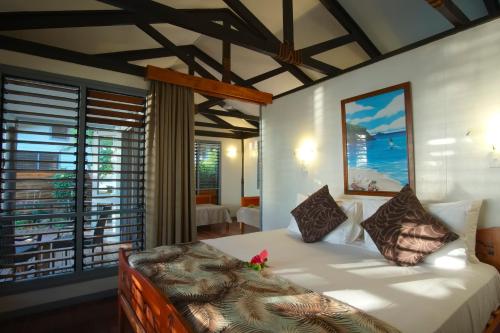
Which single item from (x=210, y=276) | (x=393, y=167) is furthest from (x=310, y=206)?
(x=210, y=276)

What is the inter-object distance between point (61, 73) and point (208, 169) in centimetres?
525

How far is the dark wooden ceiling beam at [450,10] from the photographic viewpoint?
6.26 ft

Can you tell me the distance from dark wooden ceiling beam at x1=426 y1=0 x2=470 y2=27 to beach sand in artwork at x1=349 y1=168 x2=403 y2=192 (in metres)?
1.45

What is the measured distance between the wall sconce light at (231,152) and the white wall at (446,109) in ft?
16.6

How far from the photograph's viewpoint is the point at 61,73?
2709mm

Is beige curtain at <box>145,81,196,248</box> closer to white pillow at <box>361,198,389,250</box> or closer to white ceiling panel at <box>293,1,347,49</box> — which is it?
white ceiling panel at <box>293,1,347,49</box>

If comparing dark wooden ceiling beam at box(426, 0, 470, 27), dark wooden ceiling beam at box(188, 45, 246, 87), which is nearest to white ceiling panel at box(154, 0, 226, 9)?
dark wooden ceiling beam at box(188, 45, 246, 87)

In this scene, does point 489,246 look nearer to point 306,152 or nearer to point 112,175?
point 306,152

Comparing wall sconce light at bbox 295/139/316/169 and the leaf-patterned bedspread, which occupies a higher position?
wall sconce light at bbox 295/139/316/169

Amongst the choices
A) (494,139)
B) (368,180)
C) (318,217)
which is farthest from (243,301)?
(494,139)

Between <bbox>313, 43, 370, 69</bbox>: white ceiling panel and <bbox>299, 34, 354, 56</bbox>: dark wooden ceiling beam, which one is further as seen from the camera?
<bbox>313, 43, 370, 69</bbox>: white ceiling panel

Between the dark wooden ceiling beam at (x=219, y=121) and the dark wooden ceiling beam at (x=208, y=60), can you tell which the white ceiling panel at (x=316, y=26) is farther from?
the dark wooden ceiling beam at (x=219, y=121)

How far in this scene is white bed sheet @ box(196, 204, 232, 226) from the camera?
18.9 ft

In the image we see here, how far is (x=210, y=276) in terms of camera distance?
1557mm
